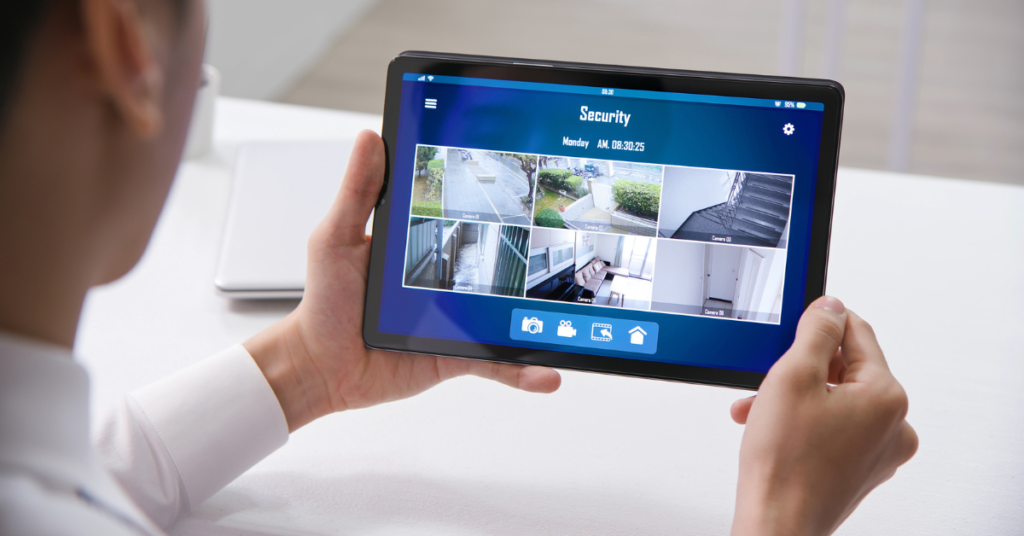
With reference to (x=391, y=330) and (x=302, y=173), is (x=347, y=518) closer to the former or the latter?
(x=391, y=330)

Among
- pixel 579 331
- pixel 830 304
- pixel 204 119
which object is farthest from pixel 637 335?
pixel 204 119

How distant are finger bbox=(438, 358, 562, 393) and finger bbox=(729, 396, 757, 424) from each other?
15 centimetres

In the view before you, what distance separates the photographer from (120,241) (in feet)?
1.25

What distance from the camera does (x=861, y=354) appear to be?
1.83ft

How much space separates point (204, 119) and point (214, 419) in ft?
1.79

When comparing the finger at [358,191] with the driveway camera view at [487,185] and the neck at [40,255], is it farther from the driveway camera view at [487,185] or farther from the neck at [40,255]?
the neck at [40,255]

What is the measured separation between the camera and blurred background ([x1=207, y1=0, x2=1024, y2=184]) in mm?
2428

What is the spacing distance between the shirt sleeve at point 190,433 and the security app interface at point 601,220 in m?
0.13

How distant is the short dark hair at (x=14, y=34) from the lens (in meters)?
0.29

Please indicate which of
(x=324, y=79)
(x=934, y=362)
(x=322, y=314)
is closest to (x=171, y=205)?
(x=322, y=314)

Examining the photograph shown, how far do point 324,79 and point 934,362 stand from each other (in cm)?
240

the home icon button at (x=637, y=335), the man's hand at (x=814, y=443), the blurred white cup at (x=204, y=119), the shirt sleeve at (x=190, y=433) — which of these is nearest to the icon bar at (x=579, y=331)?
the home icon button at (x=637, y=335)

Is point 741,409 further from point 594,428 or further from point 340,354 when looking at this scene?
point 340,354

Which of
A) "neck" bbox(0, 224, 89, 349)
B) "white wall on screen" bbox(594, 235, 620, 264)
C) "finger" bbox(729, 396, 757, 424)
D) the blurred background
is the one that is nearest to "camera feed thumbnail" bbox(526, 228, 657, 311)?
"white wall on screen" bbox(594, 235, 620, 264)
